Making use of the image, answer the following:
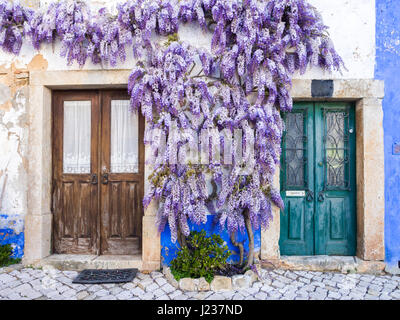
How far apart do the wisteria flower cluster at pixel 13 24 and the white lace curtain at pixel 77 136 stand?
901 millimetres

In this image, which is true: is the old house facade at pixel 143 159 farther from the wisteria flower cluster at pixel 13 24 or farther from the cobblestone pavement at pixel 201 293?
the cobblestone pavement at pixel 201 293

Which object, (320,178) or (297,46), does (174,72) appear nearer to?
(297,46)

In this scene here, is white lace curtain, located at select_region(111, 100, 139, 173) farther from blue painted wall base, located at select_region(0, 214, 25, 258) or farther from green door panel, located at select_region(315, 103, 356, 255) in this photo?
green door panel, located at select_region(315, 103, 356, 255)

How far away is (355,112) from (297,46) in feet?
3.78

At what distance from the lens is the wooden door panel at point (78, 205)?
148 inches

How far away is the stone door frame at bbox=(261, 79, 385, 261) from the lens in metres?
3.51

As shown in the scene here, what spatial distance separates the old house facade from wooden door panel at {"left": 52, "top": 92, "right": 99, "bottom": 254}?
0.01 m

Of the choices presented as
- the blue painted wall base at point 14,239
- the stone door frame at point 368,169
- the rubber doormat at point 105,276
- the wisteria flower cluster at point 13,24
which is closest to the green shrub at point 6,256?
the blue painted wall base at point 14,239

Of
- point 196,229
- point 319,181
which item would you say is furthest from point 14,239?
point 319,181

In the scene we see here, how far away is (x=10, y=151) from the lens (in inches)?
145

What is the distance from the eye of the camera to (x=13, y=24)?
3.65m

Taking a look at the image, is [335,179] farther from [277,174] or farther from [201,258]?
[201,258]

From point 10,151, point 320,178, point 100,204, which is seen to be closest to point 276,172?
point 320,178

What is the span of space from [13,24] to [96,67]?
3.86 feet
